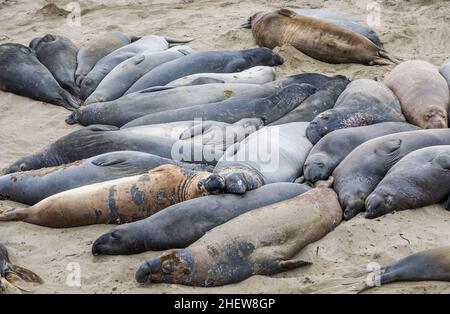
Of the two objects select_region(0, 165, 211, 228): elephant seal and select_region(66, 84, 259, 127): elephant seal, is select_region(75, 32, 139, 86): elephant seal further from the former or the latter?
select_region(0, 165, 211, 228): elephant seal

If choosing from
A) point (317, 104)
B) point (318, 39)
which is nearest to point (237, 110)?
point (317, 104)

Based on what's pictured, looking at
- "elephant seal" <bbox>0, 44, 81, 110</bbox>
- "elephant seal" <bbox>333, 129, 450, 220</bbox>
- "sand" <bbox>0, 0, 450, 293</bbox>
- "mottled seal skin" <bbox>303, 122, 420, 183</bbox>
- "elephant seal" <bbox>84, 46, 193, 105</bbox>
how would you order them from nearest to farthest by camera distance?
"sand" <bbox>0, 0, 450, 293</bbox> < "elephant seal" <bbox>333, 129, 450, 220</bbox> < "mottled seal skin" <bbox>303, 122, 420, 183</bbox> < "elephant seal" <bbox>84, 46, 193, 105</bbox> < "elephant seal" <bbox>0, 44, 81, 110</bbox>

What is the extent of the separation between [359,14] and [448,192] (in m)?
4.98

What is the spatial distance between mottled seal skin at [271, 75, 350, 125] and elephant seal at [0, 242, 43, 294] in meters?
2.70

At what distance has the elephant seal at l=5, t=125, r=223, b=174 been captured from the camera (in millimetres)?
6398

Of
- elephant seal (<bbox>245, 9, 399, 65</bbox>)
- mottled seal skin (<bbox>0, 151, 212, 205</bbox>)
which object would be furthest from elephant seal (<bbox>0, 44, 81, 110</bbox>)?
elephant seal (<bbox>245, 9, 399, 65</bbox>)

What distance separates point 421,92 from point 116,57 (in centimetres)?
353

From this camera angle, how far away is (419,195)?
5.53 m

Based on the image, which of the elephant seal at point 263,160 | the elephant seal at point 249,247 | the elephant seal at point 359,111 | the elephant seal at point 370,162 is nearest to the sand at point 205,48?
the elephant seal at point 249,247

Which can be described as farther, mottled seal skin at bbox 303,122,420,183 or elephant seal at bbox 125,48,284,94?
elephant seal at bbox 125,48,284,94

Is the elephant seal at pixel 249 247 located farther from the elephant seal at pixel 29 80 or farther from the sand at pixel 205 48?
the elephant seal at pixel 29 80

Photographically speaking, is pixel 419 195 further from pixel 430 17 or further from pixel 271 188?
pixel 430 17

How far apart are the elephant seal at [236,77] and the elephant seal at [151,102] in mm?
246

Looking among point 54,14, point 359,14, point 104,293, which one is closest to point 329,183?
point 104,293
